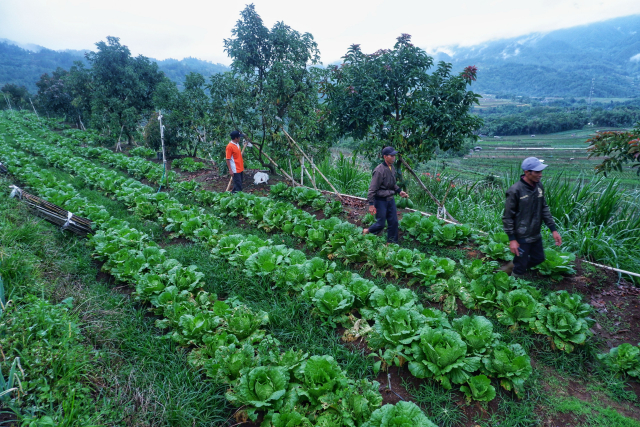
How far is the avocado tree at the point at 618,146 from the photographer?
4082 mm

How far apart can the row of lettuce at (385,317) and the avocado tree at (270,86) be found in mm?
4932

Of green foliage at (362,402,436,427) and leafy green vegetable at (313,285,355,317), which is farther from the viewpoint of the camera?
leafy green vegetable at (313,285,355,317)

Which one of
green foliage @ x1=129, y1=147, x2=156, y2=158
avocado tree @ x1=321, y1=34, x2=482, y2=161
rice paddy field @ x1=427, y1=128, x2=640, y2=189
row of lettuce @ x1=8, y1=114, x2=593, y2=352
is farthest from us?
rice paddy field @ x1=427, y1=128, x2=640, y2=189

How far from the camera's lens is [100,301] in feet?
12.0

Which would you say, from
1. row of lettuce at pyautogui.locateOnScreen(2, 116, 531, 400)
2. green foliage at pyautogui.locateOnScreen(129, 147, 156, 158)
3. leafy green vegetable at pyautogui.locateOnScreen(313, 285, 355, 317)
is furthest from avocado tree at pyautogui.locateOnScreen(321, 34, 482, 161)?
green foliage at pyautogui.locateOnScreen(129, 147, 156, 158)

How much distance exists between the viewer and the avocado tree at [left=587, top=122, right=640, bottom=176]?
13.4 feet

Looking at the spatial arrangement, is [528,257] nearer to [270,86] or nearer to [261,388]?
[261,388]

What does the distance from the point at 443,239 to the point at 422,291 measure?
1408mm

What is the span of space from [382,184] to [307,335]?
2.76 m

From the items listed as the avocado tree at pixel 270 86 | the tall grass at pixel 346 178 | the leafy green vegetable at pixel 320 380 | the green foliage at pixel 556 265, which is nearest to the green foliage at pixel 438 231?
the green foliage at pixel 556 265

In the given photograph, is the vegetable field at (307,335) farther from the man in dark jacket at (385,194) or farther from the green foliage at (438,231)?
the man in dark jacket at (385,194)

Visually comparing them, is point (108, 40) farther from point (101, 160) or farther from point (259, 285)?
point (259, 285)

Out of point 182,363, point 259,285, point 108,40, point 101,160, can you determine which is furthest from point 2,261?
point 108,40

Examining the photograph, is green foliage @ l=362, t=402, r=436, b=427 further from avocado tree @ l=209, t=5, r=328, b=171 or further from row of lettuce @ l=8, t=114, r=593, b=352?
avocado tree @ l=209, t=5, r=328, b=171
